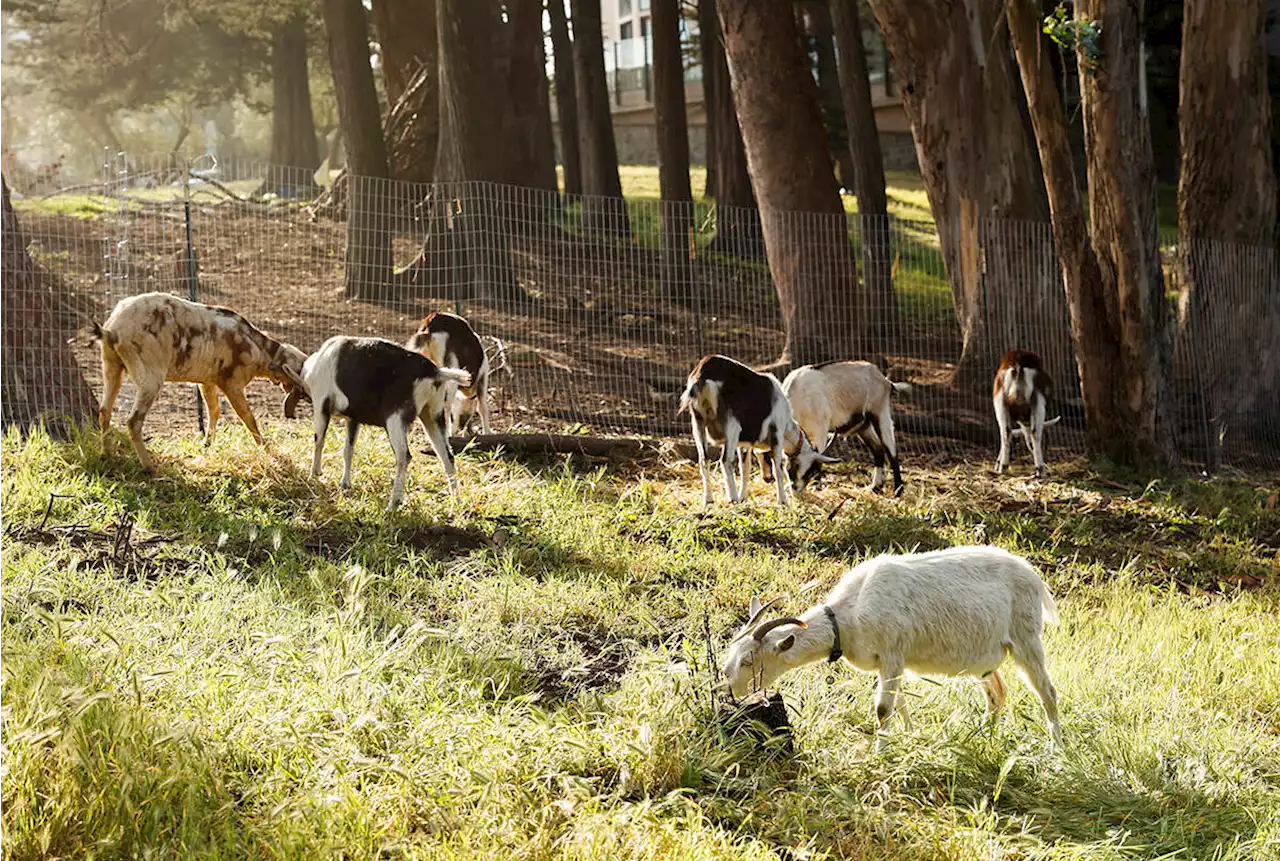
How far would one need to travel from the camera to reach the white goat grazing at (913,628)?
552 centimetres

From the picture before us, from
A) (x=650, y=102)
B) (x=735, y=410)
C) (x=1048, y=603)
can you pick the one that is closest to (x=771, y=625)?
(x=1048, y=603)

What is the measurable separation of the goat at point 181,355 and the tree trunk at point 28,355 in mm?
715

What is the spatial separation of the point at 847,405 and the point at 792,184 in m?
4.60

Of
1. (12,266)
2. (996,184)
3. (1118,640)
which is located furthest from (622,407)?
(1118,640)

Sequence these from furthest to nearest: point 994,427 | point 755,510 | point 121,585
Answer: point 994,427 → point 755,510 → point 121,585

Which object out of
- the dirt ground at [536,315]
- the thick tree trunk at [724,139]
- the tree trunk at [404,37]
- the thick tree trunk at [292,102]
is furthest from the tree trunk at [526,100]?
the thick tree trunk at [292,102]

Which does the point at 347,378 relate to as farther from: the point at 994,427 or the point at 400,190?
the point at 400,190

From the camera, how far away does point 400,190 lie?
21.5 meters

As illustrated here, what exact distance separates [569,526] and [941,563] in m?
3.74

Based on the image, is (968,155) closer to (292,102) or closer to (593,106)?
(593,106)

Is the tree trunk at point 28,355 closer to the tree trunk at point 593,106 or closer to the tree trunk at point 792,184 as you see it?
the tree trunk at point 792,184

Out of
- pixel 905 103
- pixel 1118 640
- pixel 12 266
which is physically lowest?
pixel 1118 640

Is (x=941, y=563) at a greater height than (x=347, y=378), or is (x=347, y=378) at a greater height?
(x=347, y=378)

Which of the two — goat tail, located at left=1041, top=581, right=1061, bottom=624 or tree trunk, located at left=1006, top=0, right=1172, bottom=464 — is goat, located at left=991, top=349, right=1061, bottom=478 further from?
goat tail, located at left=1041, top=581, right=1061, bottom=624
